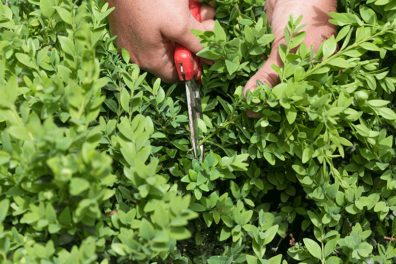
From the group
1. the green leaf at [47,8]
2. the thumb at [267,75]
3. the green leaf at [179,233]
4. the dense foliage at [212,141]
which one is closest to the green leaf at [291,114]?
the dense foliage at [212,141]

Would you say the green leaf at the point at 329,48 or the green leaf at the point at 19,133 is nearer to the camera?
the green leaf at the point at 19,133

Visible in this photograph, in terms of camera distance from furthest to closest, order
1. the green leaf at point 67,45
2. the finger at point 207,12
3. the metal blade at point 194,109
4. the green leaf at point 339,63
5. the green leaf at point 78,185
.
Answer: the finger at point 207,12 → the metal blade at point 194,109 → the green leaf at point 339,63 → the green leaf at point 67,45 → the green leaf at point 78,185

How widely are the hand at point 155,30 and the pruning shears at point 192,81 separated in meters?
0.03

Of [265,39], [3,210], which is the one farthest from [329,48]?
[3,210]

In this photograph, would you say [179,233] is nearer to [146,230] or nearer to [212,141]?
[146,230]

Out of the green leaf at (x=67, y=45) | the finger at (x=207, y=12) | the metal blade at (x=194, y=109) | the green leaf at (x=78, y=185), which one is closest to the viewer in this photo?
the green leaf at (x=78, y=185)

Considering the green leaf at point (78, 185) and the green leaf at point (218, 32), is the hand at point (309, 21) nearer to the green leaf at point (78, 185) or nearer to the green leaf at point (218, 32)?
the green leaf at point (218, 32)

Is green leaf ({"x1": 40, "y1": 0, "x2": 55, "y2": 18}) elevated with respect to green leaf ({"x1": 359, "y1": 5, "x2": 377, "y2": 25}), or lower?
elevated

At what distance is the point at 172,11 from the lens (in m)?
0.88

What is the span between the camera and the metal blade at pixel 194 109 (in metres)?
0.86

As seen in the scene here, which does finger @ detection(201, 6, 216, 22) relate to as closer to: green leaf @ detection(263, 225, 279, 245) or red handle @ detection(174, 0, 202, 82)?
red handle @ detection(174, 0, 202, 82)

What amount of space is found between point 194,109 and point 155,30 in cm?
23

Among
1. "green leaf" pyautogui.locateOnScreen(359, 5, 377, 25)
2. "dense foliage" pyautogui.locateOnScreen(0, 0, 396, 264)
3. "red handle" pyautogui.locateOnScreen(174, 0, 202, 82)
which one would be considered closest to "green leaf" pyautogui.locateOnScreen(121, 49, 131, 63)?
"dense foliage" pyautogui.locateOnScreen(0, 0, 396, 264)

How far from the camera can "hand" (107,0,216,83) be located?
885mm
